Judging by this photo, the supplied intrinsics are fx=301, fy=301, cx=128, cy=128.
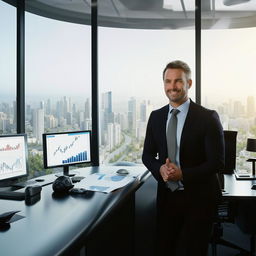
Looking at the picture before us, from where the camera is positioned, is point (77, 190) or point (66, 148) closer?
point (77, 190)

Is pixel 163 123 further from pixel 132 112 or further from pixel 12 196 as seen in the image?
pixel 132 112

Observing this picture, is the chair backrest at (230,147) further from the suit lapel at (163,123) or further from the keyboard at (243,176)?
the suit lapel at (163,123)

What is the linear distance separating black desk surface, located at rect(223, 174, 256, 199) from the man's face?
969mm

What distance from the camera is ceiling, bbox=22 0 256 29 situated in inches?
138

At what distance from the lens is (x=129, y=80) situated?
3.65 metres

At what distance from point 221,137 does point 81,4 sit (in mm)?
2771

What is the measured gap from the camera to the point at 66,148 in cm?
271

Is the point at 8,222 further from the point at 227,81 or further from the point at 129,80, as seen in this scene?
the point at 227,81

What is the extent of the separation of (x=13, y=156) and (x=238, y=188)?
1.85 m

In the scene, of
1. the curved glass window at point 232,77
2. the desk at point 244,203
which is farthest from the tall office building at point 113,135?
the desk at point 244,203

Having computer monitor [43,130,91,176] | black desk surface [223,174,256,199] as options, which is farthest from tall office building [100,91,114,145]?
black desk surface [223,174,256,199]

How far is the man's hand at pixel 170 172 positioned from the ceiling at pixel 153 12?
229cm

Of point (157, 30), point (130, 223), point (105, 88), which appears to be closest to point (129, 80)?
point (105, 88)

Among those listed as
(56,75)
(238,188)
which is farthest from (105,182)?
(56,75)
